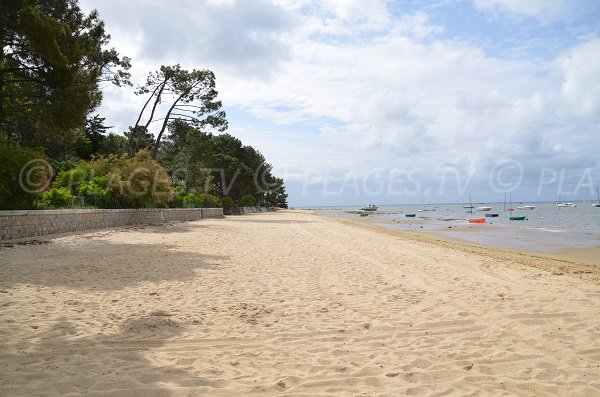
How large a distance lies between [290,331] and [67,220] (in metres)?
14.2

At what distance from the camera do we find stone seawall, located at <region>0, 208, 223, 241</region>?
43.0 ft

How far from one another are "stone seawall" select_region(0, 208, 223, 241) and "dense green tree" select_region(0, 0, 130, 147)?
9.55ft

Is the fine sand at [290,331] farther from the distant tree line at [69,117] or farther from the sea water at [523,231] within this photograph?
the sea water at [523,231]

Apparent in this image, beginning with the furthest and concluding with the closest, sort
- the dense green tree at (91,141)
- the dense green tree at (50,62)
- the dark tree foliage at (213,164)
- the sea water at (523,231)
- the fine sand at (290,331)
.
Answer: the dark tree foliage at (213,164) < the dense green tree at (91,141) < the sea water at (523,231) < the dense green tree at (50,62) < the fine sand at (290,331)

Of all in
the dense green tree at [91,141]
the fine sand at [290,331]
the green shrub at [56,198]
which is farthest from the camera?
the dense green tree at [91,141]

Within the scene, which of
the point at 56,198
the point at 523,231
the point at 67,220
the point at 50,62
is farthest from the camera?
the point at 523,231

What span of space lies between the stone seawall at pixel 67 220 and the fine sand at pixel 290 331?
3.70 meters

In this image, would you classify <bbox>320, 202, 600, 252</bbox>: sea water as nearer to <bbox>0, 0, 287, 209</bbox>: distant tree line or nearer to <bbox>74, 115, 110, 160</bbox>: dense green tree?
<bbox>0, 0, 287, 209</bbox>: distant tree line

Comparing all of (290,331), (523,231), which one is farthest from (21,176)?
(523,231)

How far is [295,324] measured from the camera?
5633 millimetres

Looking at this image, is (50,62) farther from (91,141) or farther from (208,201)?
(208,201)

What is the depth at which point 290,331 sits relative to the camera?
534 cm

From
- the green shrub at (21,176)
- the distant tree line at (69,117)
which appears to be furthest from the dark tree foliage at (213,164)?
the green shrub at (21,176)

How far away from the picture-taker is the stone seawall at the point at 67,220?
1309cm
